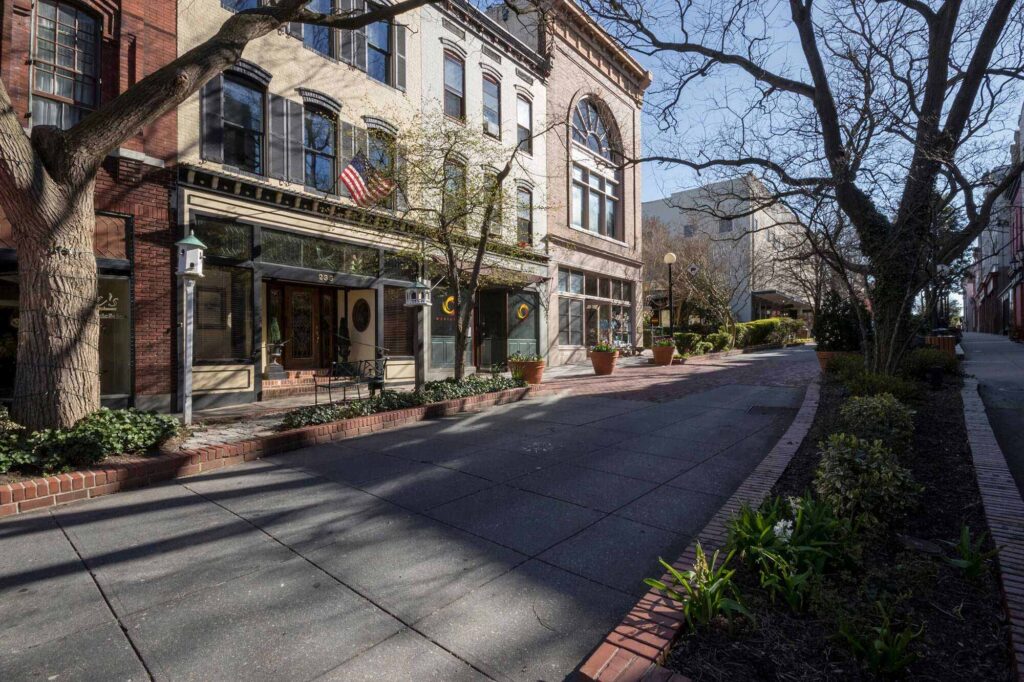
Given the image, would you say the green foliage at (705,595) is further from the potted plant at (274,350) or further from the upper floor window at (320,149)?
the upper floor window at (320,149)

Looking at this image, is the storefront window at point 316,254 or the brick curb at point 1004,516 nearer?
the brick curb at point 1004,516

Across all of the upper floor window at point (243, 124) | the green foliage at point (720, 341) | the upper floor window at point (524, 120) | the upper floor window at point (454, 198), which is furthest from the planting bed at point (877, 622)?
the green foliage at point (720, 341)

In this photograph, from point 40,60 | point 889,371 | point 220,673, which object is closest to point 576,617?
point 220,673

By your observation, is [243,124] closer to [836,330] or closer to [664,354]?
[664,354]

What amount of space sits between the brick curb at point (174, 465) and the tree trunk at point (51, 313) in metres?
1.07

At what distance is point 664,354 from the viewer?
60.6 ft

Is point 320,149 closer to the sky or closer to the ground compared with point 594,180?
closer to the ground

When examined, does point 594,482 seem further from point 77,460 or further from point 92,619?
point 77,460

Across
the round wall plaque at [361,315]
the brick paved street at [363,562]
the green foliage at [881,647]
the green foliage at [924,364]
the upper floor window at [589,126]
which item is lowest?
the brick paved street at [363,562]

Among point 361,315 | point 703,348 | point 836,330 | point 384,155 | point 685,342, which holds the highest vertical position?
point 384,155

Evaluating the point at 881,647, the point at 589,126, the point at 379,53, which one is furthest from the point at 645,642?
the point at 589,126

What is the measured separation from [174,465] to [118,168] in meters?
6.36

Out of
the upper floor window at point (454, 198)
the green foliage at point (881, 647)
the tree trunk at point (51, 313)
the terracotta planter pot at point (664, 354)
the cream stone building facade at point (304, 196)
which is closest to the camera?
the green foliage at point (881, 647)

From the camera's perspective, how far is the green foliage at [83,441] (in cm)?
530
